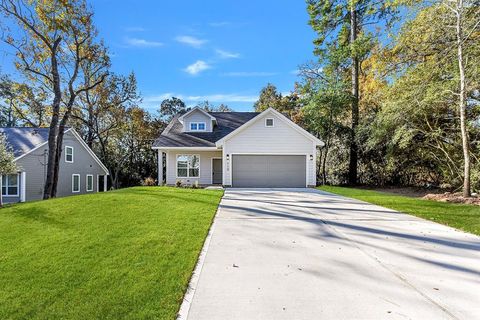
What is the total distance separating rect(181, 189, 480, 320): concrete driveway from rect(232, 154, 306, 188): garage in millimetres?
10468

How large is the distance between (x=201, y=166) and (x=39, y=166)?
11.0 metres

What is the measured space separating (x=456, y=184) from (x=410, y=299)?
14.8m

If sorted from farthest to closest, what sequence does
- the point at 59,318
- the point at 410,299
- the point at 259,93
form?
the point at 259,93, the point at 410,299, the point at 59,318

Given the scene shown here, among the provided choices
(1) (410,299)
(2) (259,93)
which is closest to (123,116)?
(2) (259,93)

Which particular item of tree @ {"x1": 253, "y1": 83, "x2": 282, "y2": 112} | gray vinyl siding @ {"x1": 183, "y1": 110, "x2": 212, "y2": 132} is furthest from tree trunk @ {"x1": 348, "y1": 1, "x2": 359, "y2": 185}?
tree @ {"x1": 253, "y1": 83, "x2": 282, "y2": 112}

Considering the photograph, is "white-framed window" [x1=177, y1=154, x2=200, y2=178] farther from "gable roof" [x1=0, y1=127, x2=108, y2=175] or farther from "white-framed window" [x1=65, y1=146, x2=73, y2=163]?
"white-framed window" [x1=65, y1=146, x2=73, y2=163]

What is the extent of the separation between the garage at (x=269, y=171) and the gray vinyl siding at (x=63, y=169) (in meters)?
11.9

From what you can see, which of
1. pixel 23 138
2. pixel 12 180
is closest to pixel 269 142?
pixel 12 180

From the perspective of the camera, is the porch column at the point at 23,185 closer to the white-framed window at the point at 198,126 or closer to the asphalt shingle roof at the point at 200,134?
the asphalt shingle roof at the point at 200,134

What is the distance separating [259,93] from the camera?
1405 inches

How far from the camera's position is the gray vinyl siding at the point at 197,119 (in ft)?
66.1

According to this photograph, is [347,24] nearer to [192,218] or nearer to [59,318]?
[192,218]

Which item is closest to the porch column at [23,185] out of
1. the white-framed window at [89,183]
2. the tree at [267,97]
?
the white-framed window at [89,183]

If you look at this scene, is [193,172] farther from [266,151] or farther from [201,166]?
[266,151]
